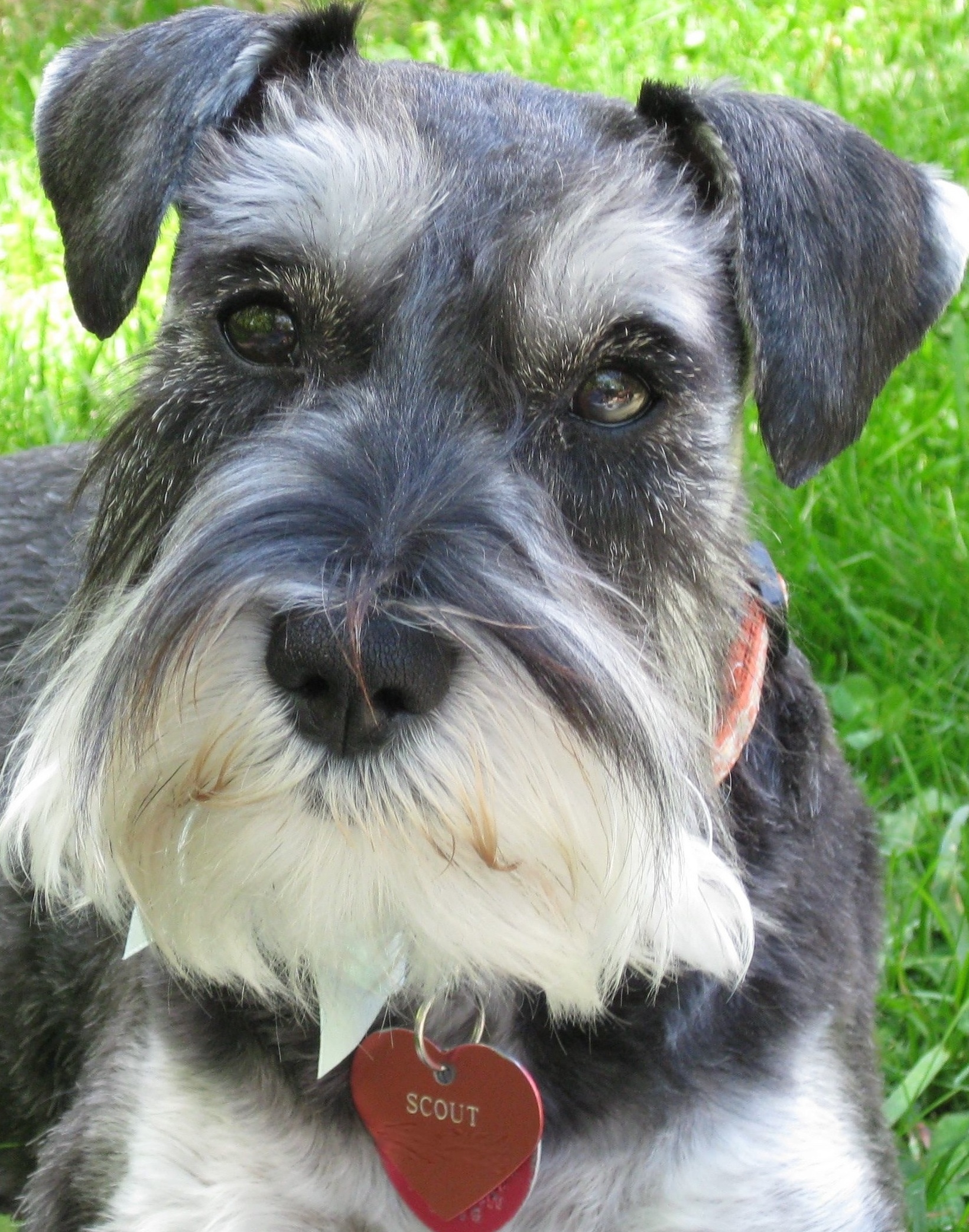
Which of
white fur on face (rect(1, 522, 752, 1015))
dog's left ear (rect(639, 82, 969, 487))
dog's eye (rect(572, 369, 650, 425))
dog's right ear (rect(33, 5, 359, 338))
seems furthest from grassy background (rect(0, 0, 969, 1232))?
white fur on face (rect(1, 522, 752, 1015))

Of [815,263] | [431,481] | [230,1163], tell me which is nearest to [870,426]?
[815,263]

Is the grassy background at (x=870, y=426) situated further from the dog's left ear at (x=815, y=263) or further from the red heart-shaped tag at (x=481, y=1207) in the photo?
the red heart-shaped tag at (x=481, y=1207)

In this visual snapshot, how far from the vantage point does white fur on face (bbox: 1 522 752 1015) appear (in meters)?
1.86

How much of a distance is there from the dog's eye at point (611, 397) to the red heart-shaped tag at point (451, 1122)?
3.00ft

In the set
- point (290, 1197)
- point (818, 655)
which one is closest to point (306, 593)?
point (290, 1197)

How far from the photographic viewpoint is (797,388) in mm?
2314

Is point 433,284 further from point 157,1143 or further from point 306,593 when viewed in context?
point 157,1143

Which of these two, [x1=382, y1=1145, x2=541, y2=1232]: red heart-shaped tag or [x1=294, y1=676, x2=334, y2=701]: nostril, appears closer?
[x1=294, y1=676, x2=334, y2=701]: nostril

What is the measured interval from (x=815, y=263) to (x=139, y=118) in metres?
1.02

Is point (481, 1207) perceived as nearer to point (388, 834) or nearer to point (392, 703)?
point (388, 834)

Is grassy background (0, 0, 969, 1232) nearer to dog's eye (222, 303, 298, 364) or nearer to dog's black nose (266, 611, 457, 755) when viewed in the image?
dog's eye (222, 303, 298, 364)

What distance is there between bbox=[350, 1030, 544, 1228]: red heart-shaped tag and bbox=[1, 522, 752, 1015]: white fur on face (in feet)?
0.39

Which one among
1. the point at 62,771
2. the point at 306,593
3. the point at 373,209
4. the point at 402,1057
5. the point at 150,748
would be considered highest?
the point at 373,209

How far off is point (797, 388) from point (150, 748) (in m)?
1.03
